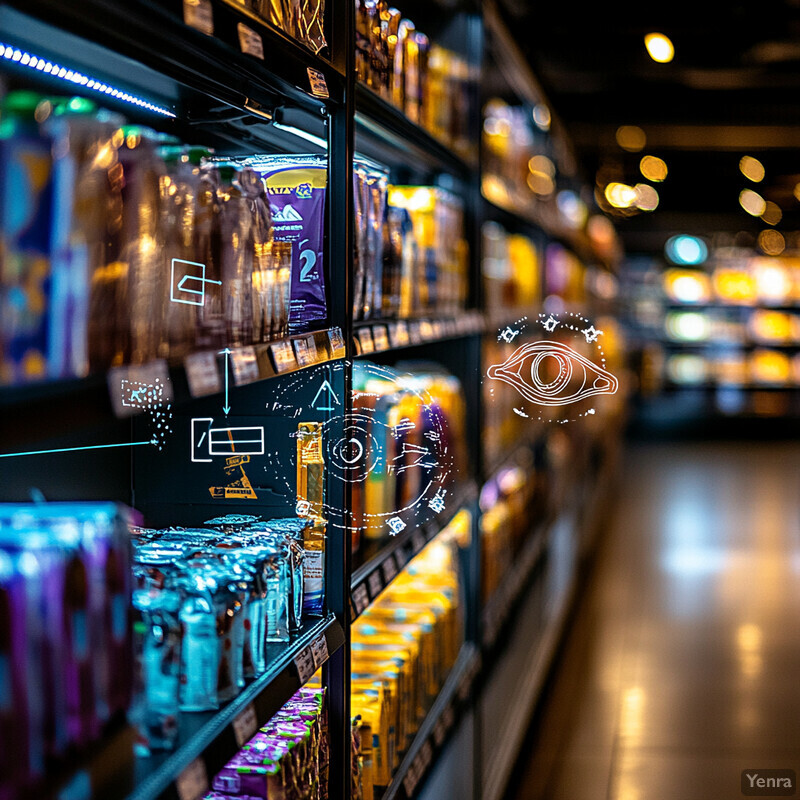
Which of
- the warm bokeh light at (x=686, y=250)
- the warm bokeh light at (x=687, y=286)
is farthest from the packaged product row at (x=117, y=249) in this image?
the warm bokeh light at (x=686, y=250)

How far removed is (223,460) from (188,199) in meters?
0.47

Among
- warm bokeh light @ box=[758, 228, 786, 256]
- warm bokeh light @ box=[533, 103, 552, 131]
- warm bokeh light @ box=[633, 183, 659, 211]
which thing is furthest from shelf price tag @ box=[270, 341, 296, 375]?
warm bokeh light @ box=[758, 228, 786, 256]

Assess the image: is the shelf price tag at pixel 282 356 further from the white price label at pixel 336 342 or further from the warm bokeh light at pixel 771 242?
the warm bokeh light at pixel 771 242

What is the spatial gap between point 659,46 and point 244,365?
217 inches

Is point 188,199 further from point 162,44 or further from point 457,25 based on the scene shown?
point 457,25

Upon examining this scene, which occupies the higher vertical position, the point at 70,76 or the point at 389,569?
the point at 70,76

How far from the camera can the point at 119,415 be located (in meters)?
0.92

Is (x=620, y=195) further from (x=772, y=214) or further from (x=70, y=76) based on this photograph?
(x=70, y=76)

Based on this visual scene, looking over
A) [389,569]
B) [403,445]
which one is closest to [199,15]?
[389,569]

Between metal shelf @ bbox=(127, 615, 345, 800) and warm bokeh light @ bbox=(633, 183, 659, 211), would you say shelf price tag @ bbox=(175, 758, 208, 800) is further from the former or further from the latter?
warm bokeh light @ bbox=(633, 183, 659, 211)

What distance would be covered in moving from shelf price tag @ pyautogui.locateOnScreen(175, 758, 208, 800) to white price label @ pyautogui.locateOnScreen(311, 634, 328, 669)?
42cm

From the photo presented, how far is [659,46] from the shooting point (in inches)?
238

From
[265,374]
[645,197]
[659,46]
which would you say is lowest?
[265,374]

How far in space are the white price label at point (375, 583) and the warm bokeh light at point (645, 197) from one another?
12839 millimetres
